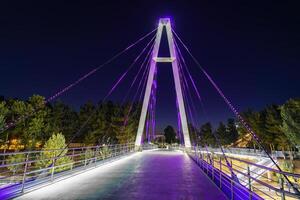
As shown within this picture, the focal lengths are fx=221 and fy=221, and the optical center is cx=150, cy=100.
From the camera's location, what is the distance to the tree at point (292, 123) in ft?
94.8

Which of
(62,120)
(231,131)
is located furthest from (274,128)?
(62,120)

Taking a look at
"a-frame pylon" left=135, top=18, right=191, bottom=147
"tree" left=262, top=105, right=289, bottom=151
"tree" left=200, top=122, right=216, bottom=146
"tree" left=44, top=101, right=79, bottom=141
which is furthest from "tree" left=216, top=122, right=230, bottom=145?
"a-frame pylon" left=135, top=18, right=191, bottom=147

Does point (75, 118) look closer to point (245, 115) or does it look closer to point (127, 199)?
point (245, 115)

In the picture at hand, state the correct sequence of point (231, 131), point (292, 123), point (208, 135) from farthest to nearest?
1. point (208, 135)
2. point (231, 131)
3. point (292, 123)

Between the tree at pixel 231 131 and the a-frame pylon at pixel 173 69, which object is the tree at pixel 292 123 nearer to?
the a-frame pylon at pixel 173 69

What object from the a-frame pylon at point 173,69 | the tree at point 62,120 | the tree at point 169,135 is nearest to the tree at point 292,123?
the a-frame pylon at point 173,69

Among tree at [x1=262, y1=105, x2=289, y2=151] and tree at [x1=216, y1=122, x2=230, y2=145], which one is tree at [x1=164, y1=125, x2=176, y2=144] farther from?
tree at [x1=262, y1=105, x2=289, y2=151]

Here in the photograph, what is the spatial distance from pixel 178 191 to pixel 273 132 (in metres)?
43.9

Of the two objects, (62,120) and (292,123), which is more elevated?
(62,120)

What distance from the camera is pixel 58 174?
23.3 ft

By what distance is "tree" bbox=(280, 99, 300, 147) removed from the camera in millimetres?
28906

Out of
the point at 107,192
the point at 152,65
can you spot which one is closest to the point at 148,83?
the point at 152,65

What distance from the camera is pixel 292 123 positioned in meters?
29.6

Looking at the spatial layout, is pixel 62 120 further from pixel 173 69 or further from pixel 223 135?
pixel 223 135
